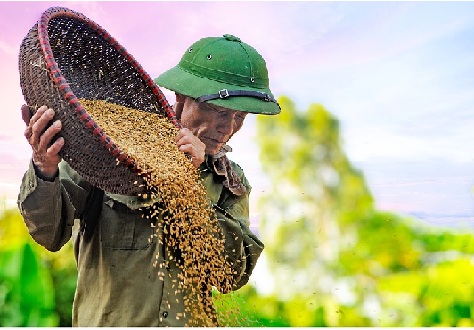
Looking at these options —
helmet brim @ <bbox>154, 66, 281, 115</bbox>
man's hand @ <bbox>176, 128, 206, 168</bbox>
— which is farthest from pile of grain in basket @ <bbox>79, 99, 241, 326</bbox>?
helmet brim @ <bbox>154, 66, 281, 115</bbox>

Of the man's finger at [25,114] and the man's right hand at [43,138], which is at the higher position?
the man's finger at [25,114]

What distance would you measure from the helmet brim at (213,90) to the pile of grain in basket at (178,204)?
147 millimetres

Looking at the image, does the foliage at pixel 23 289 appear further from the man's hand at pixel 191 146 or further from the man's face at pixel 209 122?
the man's hand at pixel 191 146

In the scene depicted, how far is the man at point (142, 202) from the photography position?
1897 mm

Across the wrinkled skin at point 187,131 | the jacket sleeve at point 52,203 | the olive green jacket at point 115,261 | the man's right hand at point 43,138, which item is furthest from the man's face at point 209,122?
the man's right hand at point 43,138

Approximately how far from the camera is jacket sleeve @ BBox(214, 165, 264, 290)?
2.19m

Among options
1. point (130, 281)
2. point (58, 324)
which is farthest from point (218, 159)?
point (58, 324)

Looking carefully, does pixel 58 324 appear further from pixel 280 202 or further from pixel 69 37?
pixel 69 37

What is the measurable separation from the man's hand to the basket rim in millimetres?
178

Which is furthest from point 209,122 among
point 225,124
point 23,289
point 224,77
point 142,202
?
point 23,289

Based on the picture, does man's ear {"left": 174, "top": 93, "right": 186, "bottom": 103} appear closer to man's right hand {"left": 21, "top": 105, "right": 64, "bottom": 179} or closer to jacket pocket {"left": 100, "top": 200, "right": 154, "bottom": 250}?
jacket pocket {"left": 100, "top": 200, "right": 154, "bottom": 250}

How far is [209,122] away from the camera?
220cm

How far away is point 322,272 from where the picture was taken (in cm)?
572

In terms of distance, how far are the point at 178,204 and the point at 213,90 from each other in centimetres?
46
